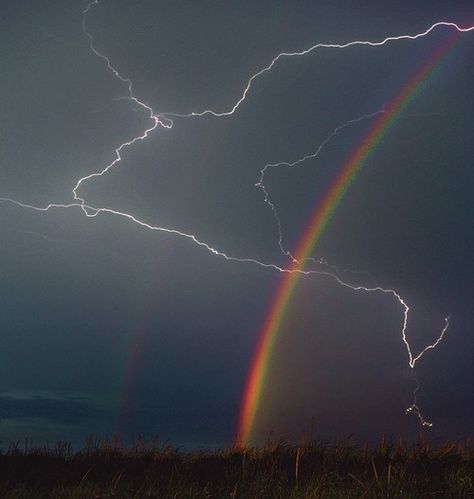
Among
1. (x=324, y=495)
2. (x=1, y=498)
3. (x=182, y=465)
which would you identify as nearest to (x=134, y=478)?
(x=182, y=465)

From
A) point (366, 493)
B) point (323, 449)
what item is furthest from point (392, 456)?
point (366, 493)

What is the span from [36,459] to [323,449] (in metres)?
3.11

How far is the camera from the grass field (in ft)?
19.3

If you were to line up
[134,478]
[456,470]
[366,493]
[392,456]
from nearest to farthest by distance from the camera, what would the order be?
[366,493] → [134,478] → [456,470] → [392,456]

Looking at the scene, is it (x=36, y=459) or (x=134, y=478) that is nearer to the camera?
(x=134, y=478)

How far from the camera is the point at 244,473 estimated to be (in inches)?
256

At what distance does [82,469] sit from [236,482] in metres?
1.80

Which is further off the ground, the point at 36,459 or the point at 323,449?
the point at 323,449

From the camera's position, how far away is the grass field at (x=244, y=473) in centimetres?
588

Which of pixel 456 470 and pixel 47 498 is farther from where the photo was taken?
pixel 456 470

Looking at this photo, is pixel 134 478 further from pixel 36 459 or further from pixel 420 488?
pixel 420 488

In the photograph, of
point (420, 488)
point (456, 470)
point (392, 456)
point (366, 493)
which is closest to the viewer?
point (366, 493)

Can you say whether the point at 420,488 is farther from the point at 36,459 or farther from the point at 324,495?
the point at 36,459

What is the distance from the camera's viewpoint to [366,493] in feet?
18.7
